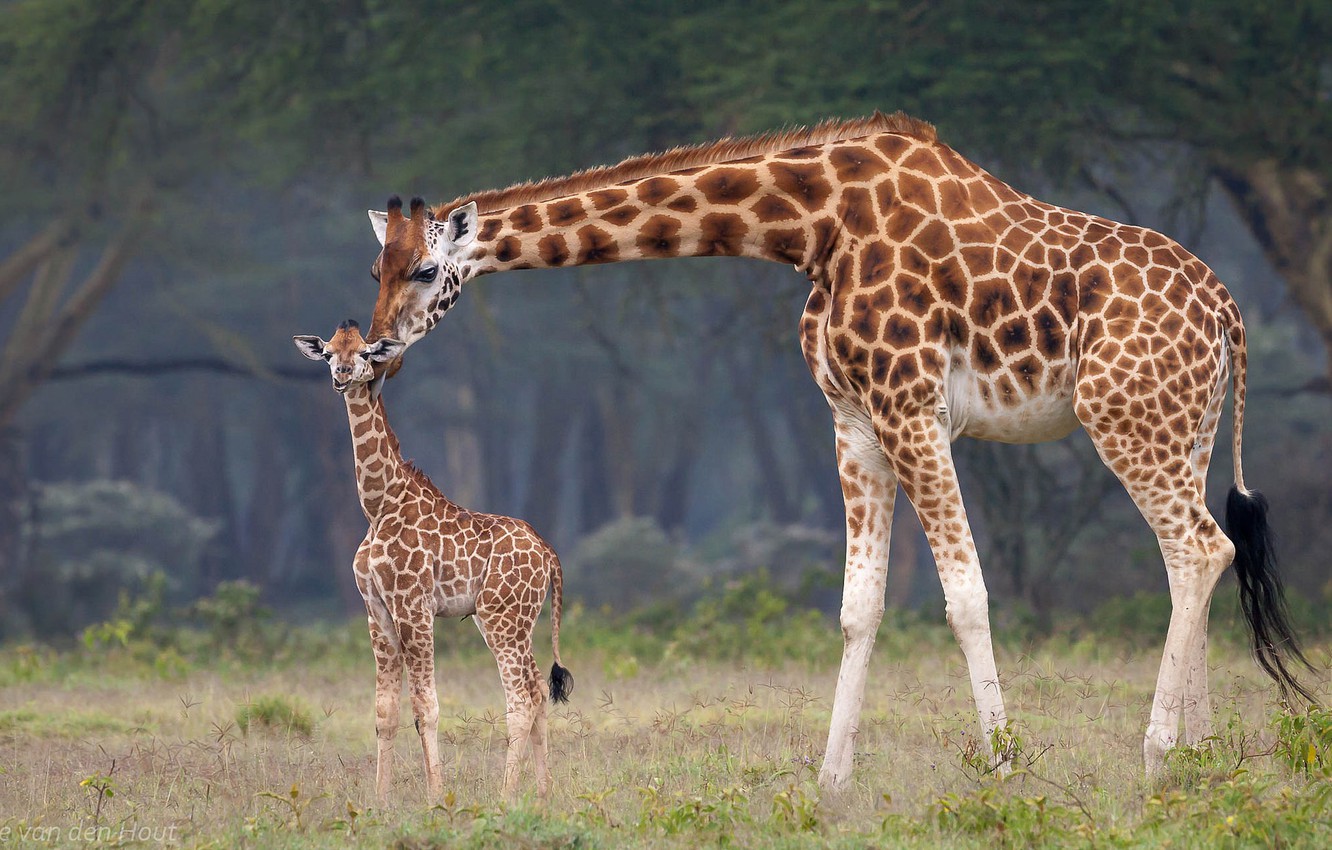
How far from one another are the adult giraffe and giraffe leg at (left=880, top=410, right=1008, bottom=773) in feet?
0.03

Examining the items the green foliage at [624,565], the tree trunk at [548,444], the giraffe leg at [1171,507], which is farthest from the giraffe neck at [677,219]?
the tree trunk at [548,444]

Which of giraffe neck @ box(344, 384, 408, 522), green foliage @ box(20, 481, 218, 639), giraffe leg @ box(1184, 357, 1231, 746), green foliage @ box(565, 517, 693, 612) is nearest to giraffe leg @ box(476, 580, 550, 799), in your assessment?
giraffe neck @ box(344, 384, 408, 522)

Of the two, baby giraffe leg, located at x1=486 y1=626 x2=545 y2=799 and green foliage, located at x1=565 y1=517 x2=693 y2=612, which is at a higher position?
baby giraffe leg, located at x1=486 y1=626 x2=545 y2=799

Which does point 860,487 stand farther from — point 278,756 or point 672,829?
point 278,756

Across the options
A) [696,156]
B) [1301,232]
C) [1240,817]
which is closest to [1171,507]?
[1240,817]

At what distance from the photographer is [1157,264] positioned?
25.3ft

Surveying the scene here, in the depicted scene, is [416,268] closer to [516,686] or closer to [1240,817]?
[516,686]

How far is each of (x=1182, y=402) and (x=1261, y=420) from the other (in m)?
21.5

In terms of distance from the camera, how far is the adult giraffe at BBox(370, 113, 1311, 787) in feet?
24.5

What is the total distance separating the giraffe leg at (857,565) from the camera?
25.2ft

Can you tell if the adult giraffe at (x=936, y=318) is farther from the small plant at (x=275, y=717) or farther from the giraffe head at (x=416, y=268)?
the small plant at (x=275, y=717)

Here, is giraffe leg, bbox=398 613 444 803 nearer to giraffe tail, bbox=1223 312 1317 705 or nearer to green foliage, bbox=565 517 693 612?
giraffe tail, bbox=1223 312 1317 705

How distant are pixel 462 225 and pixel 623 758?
3263 mm

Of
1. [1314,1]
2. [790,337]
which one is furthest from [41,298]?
[1314,1]
